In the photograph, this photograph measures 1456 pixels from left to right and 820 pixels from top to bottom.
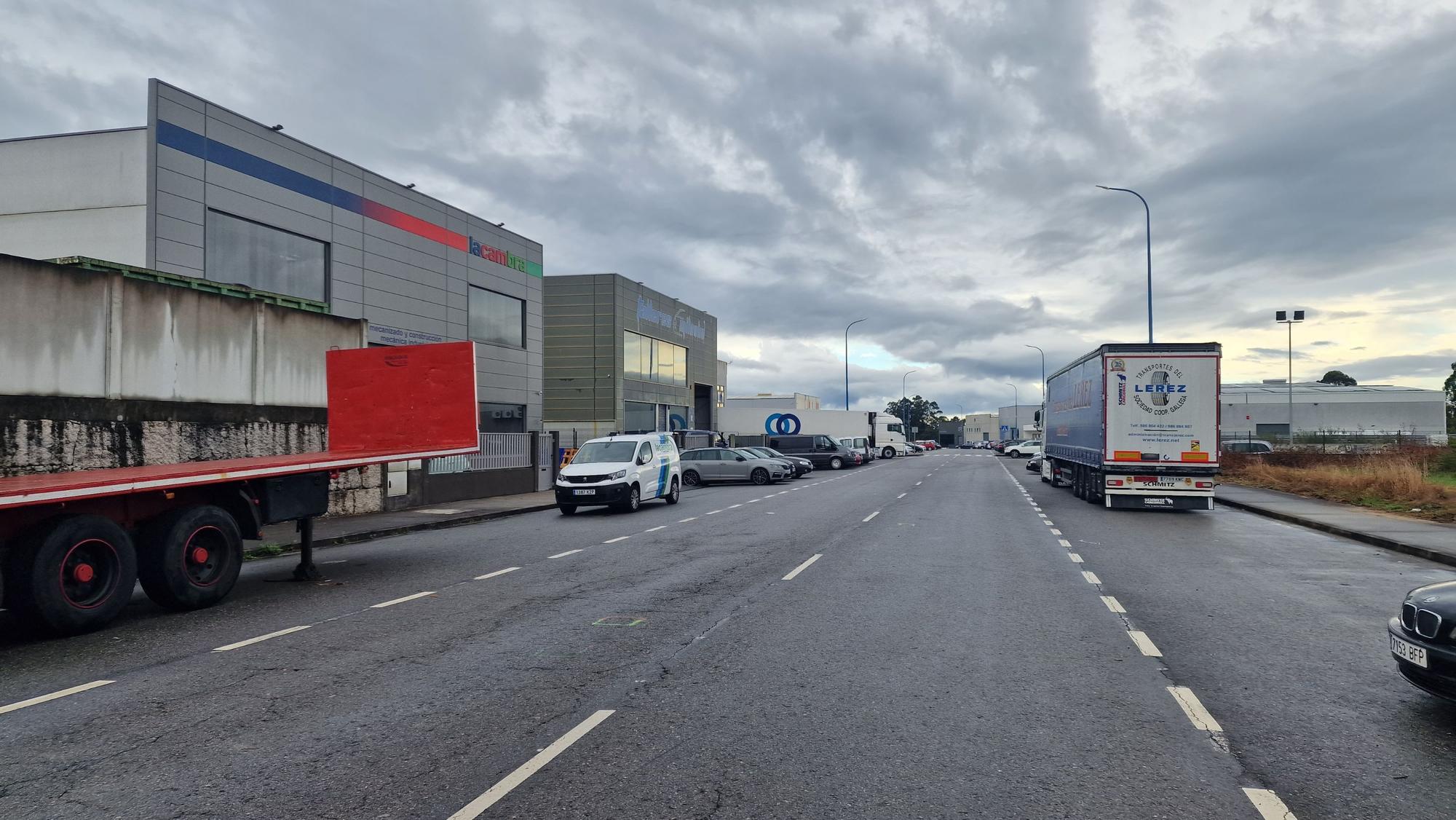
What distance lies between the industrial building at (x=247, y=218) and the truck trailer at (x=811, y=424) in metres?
24.7

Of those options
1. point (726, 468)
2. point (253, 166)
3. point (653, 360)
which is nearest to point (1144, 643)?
point (253, 166)

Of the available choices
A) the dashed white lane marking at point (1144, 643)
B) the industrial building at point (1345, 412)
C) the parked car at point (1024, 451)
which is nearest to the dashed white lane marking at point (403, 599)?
the dashed white lane marking at point (1144, 643)

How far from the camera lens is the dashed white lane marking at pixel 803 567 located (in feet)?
34.1

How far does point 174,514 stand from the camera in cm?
860

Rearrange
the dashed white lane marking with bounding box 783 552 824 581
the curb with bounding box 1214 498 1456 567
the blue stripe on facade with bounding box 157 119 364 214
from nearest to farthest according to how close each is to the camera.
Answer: the dashed white lane marking with bounding box 783 552 824 581, the curb with bounding box 1214 498 1456 567, the blue stripe on facade with bounding box 157 119 364 214

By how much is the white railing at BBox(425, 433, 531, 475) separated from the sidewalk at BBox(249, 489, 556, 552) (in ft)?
3.00

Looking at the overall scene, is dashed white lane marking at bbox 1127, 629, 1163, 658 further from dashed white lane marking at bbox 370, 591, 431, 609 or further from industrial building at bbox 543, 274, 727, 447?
industrial building at bbox 543, 274, 727, 447

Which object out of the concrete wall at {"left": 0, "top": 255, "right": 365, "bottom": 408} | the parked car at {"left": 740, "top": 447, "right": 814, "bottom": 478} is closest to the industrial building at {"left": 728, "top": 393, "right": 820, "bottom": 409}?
the parked car at {"left": 740, "top": 447, "right": 814, "bottom": 478}

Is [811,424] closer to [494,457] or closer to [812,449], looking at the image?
[812,449]

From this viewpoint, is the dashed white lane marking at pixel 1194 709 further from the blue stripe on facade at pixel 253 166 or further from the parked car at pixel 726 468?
the parked car at pixel 726 468

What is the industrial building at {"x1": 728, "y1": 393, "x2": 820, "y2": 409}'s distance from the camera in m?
76.8

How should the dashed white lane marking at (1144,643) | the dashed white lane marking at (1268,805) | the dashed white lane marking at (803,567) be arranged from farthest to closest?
the dashed white lane marking at (803,567) → the dashed white lane marking at (1144,643) → the dashed white lane marking at (1268,805)

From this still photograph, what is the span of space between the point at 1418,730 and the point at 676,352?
52.4 m

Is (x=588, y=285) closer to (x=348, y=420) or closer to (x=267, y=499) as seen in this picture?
(x=348, y=420)
